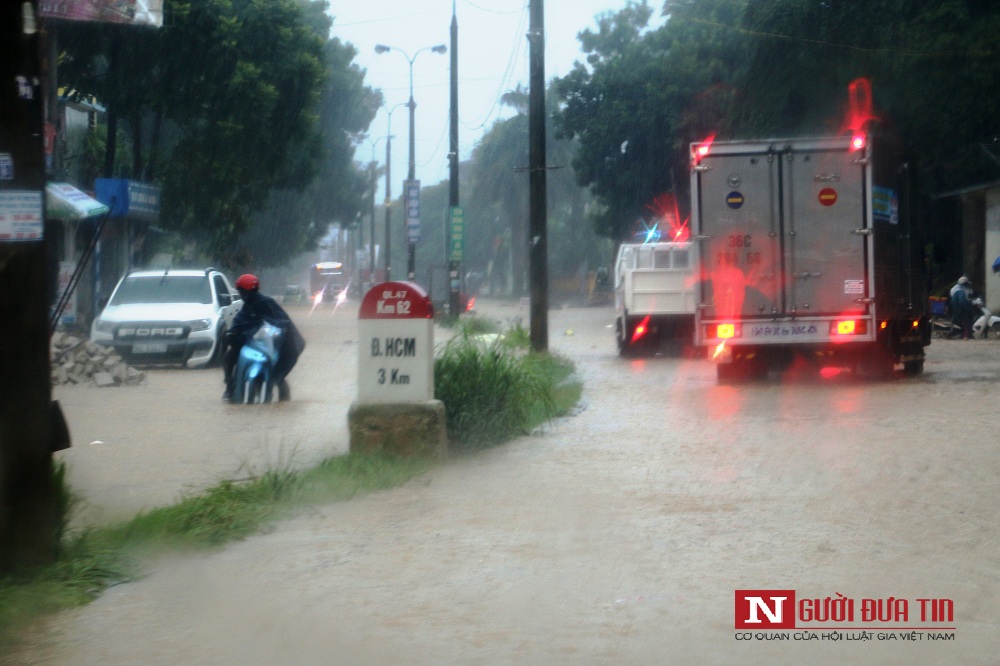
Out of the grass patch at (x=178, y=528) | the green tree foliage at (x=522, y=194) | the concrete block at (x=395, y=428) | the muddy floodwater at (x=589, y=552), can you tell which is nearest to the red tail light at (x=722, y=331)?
the muddy floodwater at (x=589, y=552)

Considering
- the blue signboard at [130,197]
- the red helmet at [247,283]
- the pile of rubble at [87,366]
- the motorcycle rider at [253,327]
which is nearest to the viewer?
the red helmet at [247,283]

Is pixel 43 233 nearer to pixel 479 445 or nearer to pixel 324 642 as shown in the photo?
pixel 324 642

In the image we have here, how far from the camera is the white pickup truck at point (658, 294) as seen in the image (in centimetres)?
2430

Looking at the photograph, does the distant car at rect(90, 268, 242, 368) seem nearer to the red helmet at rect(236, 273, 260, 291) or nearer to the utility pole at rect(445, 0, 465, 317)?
the red helmet at rect(236, 273, 260, 291)

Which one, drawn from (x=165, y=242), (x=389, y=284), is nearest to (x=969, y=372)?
(x=389, y=284)

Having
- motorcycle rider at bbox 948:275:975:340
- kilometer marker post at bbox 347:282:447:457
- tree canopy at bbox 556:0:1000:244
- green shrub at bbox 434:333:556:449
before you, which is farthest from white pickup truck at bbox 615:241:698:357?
kilometer marker post at bbox 347:282:447:457

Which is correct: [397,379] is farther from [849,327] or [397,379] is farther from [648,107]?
[648,107]

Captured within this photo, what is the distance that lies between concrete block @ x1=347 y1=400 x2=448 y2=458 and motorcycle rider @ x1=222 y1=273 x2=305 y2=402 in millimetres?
4937

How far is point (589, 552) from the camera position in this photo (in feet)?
22.1

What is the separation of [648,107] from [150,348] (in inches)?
1329

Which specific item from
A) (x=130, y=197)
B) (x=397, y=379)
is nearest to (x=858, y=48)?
(x=130, y=197)

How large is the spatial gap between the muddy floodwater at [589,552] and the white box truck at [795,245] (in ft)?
12.1

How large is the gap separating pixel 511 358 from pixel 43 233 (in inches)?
261

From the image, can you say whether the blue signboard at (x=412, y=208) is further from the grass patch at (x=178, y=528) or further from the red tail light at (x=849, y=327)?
the grass patch at (x=178, y=528)
